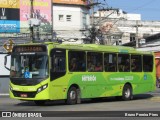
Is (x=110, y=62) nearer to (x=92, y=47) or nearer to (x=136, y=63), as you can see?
(x=92, y=47)

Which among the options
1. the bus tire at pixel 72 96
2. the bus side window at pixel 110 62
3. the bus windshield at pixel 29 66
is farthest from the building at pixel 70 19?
the bus windshield at pixel 29 66

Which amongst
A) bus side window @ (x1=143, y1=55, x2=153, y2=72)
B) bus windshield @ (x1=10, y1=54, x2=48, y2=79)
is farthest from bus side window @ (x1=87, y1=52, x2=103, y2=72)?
bus side window @ (x1=143, y1=55, x2=153, y2=72)

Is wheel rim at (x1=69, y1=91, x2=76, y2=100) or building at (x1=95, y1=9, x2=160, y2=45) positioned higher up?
building at (x1=95, y1=9, x2=160, y2=45)

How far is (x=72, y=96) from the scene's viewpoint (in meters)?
21.8

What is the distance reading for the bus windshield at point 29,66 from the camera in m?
20.5

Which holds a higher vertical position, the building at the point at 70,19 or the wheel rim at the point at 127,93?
the building at the point at 70,19

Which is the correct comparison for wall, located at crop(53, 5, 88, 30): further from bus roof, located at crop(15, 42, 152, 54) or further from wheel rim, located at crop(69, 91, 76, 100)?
wheel rim, located at crop(69, 91, 76, 100)

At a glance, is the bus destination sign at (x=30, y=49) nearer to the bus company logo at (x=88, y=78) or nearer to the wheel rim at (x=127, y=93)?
the bus company logo at (x=88, y=78)

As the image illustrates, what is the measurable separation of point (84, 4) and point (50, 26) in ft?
22.5

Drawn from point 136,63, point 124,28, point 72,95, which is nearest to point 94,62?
point 72,95

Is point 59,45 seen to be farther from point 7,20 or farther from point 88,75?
point 7,20

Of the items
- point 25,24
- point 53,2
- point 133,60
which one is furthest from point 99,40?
point 133,60

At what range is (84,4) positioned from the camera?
55406mm

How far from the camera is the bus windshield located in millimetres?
20531
